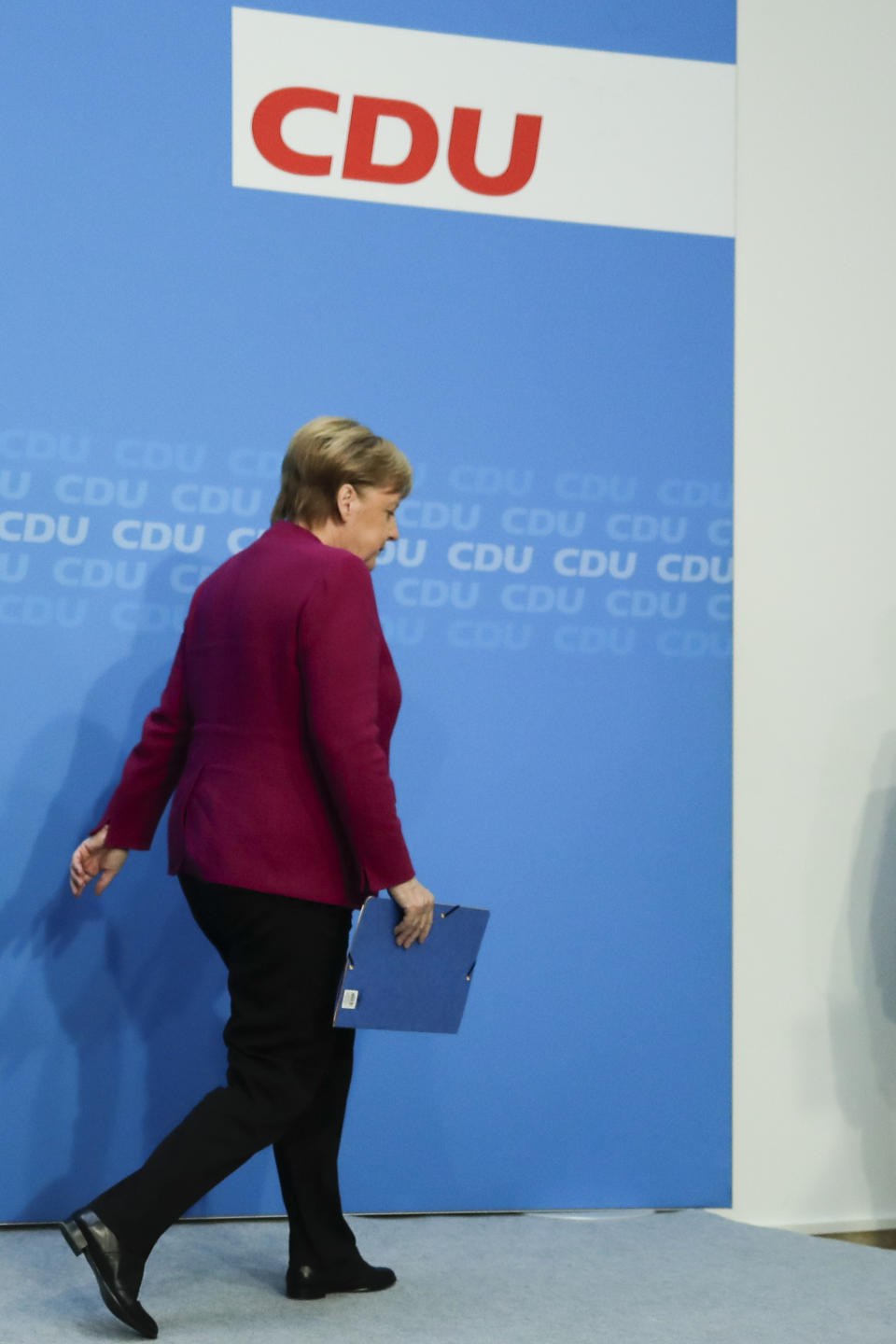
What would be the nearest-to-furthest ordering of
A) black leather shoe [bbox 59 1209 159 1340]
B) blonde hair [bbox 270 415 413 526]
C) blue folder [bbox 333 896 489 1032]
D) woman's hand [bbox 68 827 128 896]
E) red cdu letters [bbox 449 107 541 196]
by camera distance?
black leather shoe [bbox 59 1209 159 1340] < blue folder [bbox 333 896 489 1032] < blonde hair [bbox 270 415 413 526] < woman's hand [bbox 68 827 128 896] < red cdu letters [bbox 449 107 541 196]

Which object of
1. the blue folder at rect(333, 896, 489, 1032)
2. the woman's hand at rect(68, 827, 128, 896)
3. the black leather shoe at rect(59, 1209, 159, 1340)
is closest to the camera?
the black leather shoe at rect(59, 1209, 159, 1340)

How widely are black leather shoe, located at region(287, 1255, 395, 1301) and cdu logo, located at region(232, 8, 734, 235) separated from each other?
2055 millimetres

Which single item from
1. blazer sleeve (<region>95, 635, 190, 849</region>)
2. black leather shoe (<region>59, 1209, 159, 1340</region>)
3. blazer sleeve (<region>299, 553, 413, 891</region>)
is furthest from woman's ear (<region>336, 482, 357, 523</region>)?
black leather shoe (<region>59, 1209, 159, 1340</region>)

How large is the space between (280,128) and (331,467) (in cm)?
103

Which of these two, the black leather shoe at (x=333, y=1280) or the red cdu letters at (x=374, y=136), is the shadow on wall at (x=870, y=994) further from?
the red cdu letters at (x=374, y=136)

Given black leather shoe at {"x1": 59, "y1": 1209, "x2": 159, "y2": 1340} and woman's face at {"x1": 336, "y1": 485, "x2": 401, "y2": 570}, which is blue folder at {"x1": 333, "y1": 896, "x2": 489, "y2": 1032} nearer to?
black leather shoe at {"x1": 59, "y1": 1209, "x2": 159, "y2": 1340}

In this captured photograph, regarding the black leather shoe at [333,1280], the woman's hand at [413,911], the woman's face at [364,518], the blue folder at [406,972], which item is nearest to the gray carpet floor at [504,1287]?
the black leather shoe at [333,1280]

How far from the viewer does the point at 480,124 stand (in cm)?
305

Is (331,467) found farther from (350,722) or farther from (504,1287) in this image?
(504,1287)

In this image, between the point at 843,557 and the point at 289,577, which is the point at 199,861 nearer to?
the point at 289,577

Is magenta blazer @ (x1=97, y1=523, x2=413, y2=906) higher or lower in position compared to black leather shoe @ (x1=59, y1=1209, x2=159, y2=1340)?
higher

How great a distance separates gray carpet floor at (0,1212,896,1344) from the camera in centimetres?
219

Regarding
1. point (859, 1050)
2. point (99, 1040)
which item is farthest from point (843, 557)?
point (99, 1040)

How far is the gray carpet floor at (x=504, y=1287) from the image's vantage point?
7.19ft
